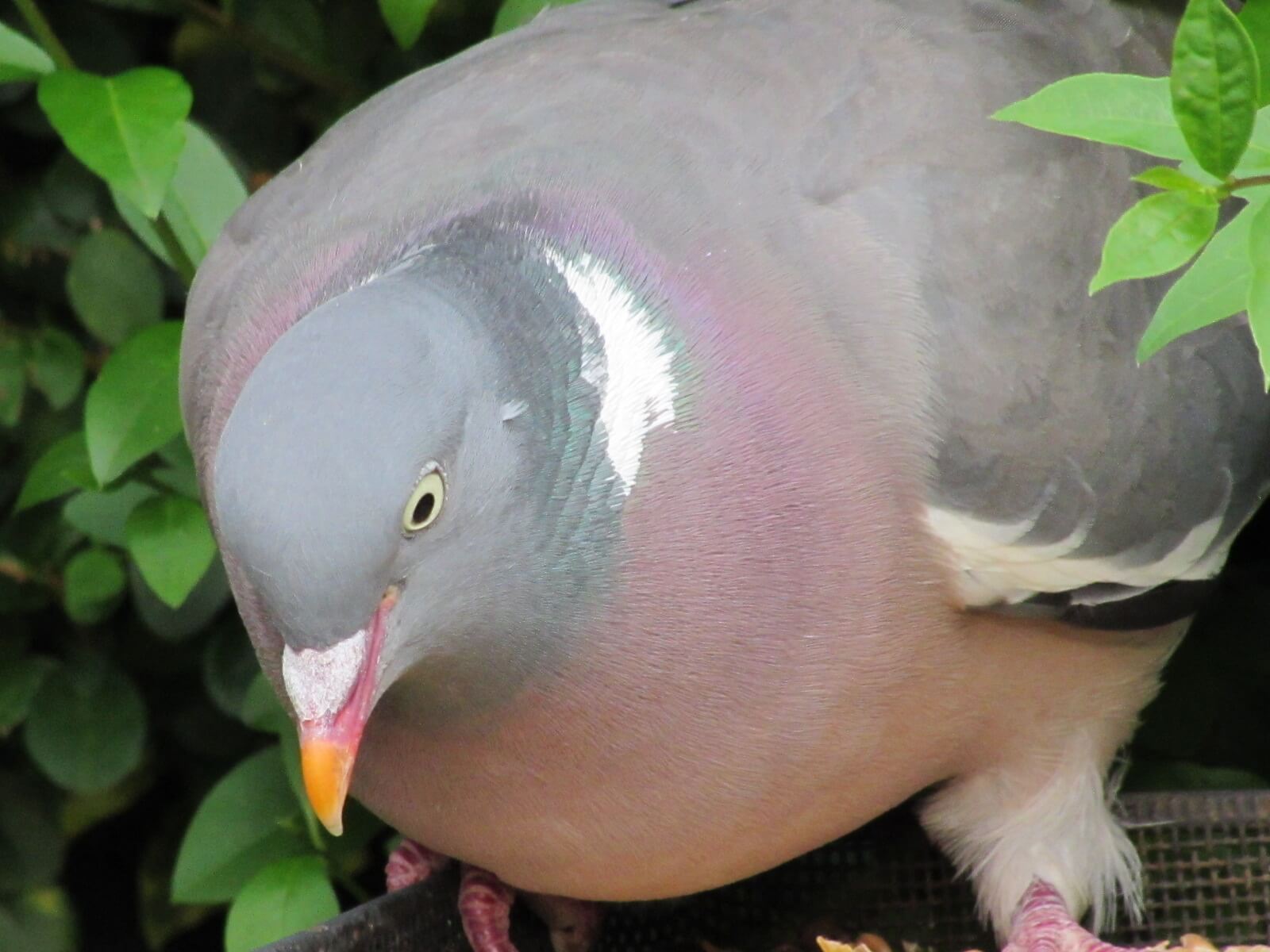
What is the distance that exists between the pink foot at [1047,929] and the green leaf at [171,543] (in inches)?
40.6

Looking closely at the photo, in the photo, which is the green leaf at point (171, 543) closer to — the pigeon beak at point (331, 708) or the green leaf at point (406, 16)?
the green leaf at point (406, 16)

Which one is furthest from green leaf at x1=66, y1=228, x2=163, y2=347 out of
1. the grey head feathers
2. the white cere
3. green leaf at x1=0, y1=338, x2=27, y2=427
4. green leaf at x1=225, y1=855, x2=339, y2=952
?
the white cere

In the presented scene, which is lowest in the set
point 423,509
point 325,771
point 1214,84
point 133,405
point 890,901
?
point 890,901

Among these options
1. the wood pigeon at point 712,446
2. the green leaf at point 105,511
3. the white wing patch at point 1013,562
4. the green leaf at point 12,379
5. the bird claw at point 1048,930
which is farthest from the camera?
the green leaf at point 12,379

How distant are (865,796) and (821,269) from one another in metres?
0.56

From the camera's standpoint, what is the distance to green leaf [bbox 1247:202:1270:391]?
3.90 ft

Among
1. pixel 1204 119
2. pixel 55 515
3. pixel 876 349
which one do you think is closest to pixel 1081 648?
pixel 876 349

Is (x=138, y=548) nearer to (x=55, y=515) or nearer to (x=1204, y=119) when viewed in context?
(x=55, y=515)

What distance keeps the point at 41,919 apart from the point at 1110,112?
90.4 inches

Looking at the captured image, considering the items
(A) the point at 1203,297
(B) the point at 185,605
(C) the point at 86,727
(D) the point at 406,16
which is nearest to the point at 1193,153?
(A) the point at 1203,297

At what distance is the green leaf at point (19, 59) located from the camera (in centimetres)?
199

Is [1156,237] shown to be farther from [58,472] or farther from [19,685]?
[19,685]

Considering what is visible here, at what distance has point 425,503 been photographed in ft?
4.56

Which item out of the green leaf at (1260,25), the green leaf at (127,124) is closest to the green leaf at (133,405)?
the green leaf at (127,124)
